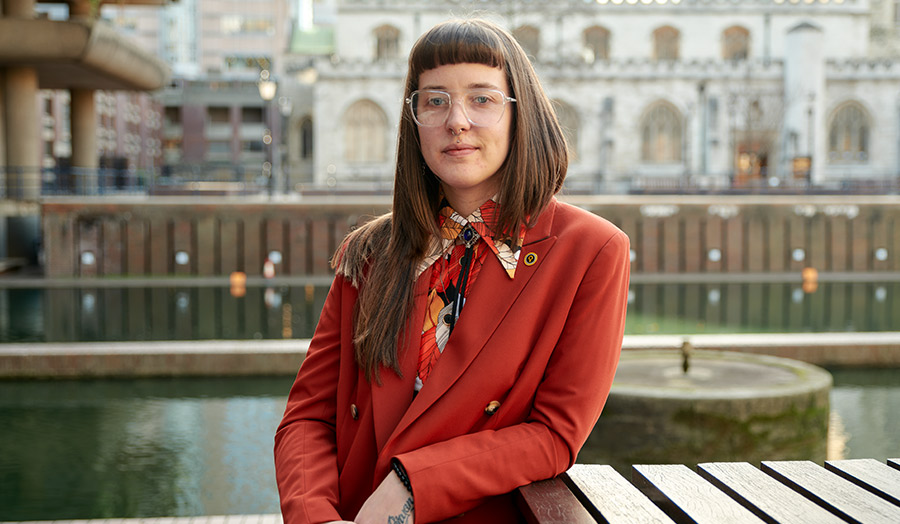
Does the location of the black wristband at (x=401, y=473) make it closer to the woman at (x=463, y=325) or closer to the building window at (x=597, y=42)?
the woman at (x=463, y=325)

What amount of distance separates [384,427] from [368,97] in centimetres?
3899

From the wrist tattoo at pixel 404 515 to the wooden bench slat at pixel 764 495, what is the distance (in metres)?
0.74

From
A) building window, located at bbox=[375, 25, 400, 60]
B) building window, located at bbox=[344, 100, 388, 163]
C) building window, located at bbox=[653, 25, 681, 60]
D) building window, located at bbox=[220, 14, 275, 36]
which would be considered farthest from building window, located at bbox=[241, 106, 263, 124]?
building window, located at bbox=[653, 25, 681, 60]

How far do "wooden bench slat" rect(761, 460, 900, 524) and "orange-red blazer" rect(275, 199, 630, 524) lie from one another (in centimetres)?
49

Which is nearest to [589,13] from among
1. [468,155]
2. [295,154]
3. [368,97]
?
[368,97]

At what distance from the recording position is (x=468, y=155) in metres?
2.13

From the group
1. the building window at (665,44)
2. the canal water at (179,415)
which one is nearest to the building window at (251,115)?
the building window at (665,44)

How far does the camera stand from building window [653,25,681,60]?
45562 mm

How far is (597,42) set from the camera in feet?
151

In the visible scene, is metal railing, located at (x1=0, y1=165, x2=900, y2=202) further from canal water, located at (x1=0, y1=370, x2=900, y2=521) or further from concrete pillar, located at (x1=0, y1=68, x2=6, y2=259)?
canal water, located at (x1=0, y1=370, x2=900, y2=521)

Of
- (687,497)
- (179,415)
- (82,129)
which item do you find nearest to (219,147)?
(82,129)

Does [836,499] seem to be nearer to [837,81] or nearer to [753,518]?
[753,518]

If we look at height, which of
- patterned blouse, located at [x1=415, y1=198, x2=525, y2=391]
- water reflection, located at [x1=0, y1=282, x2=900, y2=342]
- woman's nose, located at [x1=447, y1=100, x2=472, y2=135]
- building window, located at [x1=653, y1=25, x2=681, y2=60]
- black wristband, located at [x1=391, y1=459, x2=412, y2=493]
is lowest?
water reflection, located at [x1=0, y1=282, x2=900, y2=342]

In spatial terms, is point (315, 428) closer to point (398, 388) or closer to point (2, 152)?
point (398, 388)
